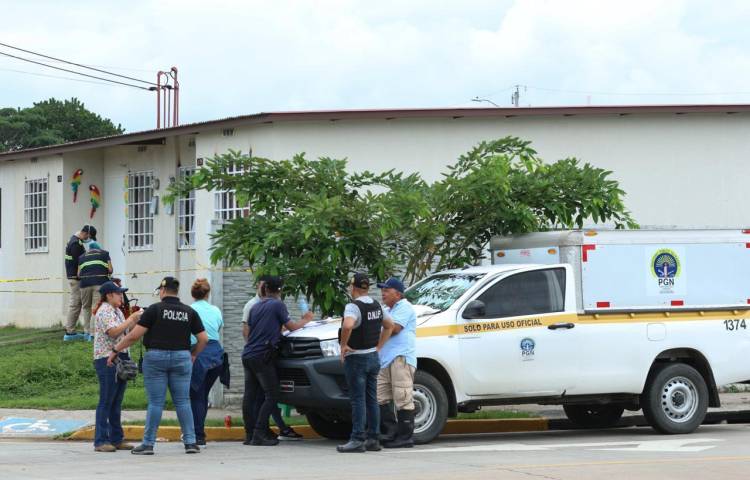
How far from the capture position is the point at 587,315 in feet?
51.5

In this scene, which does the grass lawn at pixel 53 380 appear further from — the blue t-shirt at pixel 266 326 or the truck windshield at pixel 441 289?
the truck windshield at pixel 441 289

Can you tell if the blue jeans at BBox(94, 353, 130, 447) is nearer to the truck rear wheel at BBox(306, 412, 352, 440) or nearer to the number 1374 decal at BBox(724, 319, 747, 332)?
the truck rear wheel at BBox(306, 412, 352, 440)

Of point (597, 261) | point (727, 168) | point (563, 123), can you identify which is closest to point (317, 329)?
point (597, 261)

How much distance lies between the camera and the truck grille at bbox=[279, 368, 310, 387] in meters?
14.8

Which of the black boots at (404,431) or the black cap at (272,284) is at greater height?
the black cap at (272,284)

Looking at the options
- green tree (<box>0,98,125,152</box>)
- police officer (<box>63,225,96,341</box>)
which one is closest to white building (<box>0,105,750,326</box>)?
police officer (<box>63,225,96,341</box>)

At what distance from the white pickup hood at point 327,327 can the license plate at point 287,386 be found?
542 mm

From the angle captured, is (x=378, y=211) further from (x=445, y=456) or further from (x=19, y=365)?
(x=19, y=365)

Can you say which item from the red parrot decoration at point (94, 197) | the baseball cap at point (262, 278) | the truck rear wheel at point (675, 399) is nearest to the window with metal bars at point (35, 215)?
the red parrot decoration at point (94, 197)

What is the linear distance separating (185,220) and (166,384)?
13.5 m

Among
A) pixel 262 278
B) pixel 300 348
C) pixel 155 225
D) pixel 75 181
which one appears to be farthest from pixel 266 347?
pixel 75 181

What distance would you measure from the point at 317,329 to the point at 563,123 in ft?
38.1

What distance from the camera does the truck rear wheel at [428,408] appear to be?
14867 mm

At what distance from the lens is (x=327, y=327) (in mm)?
15133
